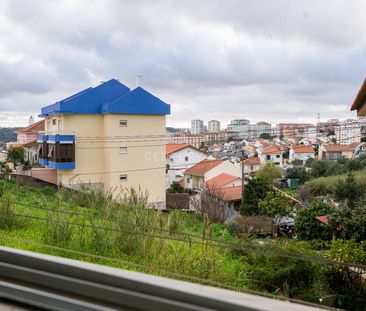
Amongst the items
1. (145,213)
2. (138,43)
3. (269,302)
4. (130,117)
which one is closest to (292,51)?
(138,43)

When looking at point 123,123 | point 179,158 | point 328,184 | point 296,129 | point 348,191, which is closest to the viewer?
point 123,123

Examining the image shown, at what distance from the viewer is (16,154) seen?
47.6ft

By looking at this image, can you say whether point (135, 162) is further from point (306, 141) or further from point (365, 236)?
point (306, 141)

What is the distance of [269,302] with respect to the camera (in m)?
0.62

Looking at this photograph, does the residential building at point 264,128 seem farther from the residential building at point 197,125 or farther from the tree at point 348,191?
the residential building at point 197,125

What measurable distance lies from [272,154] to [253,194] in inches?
672

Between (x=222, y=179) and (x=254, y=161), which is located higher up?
(x=254, y=161)

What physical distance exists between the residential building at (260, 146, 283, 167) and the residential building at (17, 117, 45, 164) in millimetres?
15818

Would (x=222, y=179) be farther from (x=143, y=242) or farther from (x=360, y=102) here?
(x=143, y=242)

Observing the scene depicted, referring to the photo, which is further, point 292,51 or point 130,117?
point 130,117

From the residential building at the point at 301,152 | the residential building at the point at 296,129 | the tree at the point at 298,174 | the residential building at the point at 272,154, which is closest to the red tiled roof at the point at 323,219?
the residential building at the point at 296,129

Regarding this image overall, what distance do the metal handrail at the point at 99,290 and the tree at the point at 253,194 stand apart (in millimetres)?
11590

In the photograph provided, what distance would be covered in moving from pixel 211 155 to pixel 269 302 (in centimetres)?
2456

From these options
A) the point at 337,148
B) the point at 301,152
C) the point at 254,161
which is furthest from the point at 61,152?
the point at 337,148
